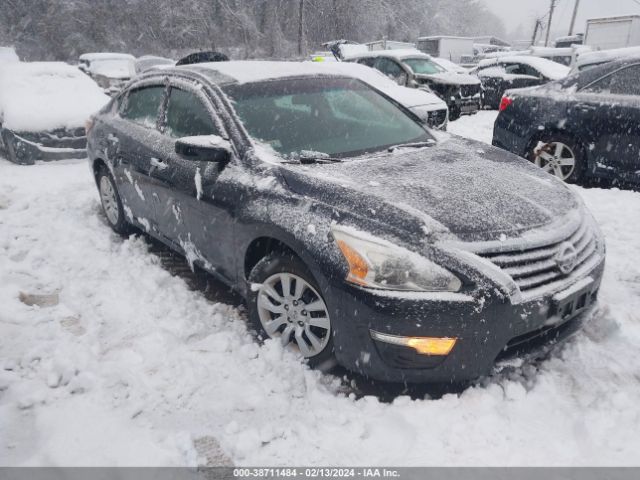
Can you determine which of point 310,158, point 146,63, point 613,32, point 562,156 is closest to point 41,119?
point 310,158

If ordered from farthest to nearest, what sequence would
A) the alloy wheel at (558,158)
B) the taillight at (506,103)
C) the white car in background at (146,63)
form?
the white car in background at (146,63)
the taillight at (506,103)
the alloy wheel at (558,158)

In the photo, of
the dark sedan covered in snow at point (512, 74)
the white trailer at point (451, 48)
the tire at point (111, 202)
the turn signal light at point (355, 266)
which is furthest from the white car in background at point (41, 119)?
the white trailer at point (451, 48)

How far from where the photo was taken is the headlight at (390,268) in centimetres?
228

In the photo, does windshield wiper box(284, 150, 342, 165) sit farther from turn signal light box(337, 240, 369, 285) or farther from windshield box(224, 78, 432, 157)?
turn signal light box(337, 240, 369, 285)

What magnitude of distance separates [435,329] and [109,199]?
3.94 metres

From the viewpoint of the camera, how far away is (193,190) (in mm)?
3383

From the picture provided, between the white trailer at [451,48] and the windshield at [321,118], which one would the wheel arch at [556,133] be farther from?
the white trailer at [451,48]

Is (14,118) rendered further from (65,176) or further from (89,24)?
(89,24)

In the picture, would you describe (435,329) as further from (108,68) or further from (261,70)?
(108,68)

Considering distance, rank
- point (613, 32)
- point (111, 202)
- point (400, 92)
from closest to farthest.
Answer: point (111, 202), point (400, 92), point (613, 32)

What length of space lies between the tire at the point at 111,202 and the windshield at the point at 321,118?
79.6 inches

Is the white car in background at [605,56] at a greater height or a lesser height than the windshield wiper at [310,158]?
greater

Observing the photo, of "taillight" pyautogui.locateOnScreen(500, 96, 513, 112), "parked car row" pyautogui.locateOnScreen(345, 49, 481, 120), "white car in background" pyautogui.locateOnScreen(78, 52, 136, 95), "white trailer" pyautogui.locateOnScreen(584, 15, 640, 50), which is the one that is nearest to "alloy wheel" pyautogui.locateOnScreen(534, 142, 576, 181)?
"taillight" pyautogui.locateOnScreen(500, 96, 513, 112)

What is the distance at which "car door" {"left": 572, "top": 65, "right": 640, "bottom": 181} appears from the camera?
520 centimetres
